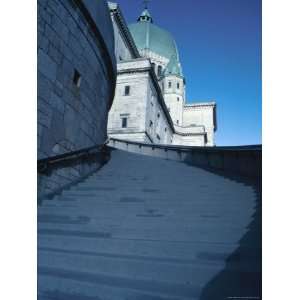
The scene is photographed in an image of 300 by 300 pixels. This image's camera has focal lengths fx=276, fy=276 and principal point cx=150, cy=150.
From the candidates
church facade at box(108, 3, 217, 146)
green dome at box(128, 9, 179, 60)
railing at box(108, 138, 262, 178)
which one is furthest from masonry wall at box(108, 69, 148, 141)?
green dome at box(128, 9, 179, 60)

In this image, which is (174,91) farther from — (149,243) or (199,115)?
(149,243)

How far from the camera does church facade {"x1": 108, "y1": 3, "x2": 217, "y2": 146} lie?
26672mm

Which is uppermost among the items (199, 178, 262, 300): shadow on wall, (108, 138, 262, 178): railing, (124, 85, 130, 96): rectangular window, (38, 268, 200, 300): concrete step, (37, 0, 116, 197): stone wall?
(124, 85, 130, 96): rectangular window

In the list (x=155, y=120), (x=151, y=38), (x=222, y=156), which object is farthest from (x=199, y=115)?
(x=222, y=156)

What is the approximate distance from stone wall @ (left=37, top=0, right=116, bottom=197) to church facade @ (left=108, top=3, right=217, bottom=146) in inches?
667

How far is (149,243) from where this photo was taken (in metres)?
3.73

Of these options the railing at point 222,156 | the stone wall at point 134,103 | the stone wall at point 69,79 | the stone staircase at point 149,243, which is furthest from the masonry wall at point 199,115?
the stone staircase at point 149,243

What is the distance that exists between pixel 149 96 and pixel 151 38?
104ft

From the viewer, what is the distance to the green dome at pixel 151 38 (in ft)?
177

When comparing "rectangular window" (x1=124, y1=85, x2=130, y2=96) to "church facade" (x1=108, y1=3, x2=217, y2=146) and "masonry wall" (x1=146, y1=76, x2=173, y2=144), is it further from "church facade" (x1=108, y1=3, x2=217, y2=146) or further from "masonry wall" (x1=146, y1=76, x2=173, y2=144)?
"masonry wall" (x1=146, y1=76, x2=173, y2=144)
